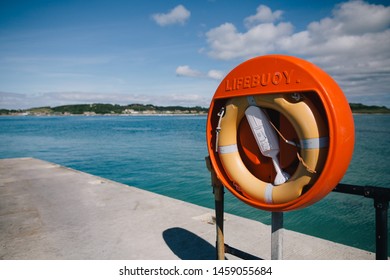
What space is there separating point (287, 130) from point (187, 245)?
176cm

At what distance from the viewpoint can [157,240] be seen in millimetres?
3062

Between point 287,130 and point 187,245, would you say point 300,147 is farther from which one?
point 187,245

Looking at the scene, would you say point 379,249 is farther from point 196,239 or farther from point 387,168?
point 387,168

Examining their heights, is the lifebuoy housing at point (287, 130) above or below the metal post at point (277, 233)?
above

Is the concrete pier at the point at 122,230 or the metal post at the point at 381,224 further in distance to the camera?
the concrete pier at the point at 122,230

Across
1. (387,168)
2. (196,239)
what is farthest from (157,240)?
(387,168)

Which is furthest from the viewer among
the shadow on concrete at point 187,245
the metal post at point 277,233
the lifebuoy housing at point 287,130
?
the shadow on concrete at point 187,245

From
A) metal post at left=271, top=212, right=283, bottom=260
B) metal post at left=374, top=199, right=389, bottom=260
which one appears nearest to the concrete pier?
metal post at left=271, top=212, right=283, bottom=260

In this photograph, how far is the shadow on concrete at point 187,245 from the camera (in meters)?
2.76

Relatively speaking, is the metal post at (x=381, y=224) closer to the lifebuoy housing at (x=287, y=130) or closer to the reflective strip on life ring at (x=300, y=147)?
the lifebuoy housing at (x=287, y=130)

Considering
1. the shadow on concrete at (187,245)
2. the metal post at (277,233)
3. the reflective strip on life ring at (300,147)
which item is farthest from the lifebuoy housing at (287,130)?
the shadow on concrete at (187,245)

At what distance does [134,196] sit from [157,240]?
175cm

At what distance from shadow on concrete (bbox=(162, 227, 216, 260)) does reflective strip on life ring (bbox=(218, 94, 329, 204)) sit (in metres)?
1.22
